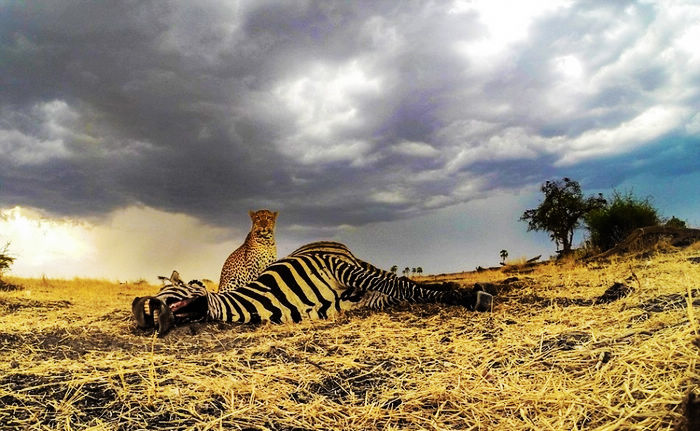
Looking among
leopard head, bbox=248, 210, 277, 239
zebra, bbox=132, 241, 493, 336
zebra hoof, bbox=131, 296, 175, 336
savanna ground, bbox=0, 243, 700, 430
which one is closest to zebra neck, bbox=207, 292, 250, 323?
zebra, bbox=132, 241, 493, 336

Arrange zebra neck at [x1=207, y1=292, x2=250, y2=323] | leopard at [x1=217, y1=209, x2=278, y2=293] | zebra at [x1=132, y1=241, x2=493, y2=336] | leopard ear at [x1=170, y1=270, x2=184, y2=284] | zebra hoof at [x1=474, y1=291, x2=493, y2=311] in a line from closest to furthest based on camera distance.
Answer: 1. zebra hoof at [x1=474, y1=291, x2=493, y2=311]
2. zebra at [x1=132, y1=241, x2=493, y2=336]
3. zebra neck at [x1=207, y1=292, x2=250, y2=323]
4. leopard ear at [x1=170, y1=270, x2=184, y2=284]
5. leopard at [x1=217, y1=209, x2=278, y2=293]

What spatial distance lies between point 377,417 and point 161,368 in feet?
6.09

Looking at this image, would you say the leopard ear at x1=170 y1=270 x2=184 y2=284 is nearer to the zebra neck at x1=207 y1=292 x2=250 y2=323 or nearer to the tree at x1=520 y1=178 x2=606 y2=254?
the zebra neck at x1=207 y1=292 x2=250 y2=323

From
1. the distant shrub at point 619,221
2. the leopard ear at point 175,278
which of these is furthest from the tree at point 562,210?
the leopard ear at point 175,278

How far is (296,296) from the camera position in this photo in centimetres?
596

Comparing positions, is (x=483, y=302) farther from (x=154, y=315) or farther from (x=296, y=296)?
(x=154, y=315)

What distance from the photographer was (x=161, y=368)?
3.55 meters

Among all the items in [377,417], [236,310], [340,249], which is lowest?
[377,417]

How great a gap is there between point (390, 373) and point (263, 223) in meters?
6.36

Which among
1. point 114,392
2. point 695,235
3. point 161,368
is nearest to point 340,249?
point 161,368

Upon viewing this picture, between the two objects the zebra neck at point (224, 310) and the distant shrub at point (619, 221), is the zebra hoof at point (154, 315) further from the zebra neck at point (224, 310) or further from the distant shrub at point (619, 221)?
the distant shrub at point (619, 221)

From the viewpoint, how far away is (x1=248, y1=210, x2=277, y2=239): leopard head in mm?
9180

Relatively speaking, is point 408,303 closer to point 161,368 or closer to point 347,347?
point 347,347

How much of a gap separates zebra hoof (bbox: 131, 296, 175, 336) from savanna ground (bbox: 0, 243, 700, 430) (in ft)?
0.54
